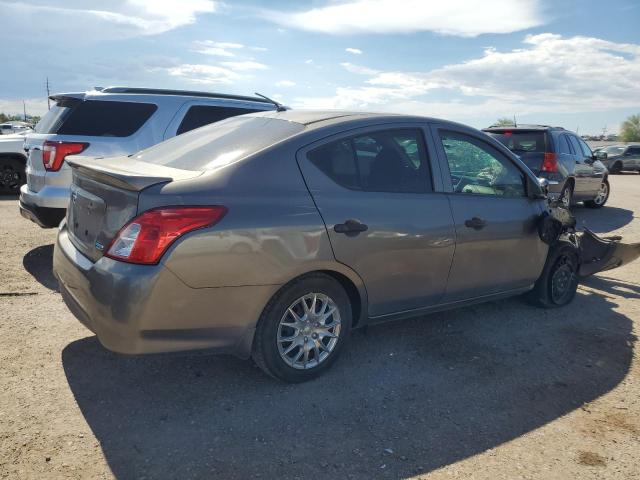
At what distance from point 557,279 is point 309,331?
2853mm

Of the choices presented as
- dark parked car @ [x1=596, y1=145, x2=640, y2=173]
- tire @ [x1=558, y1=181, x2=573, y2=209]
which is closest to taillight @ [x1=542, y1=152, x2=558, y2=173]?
tire @ [x1=558, y1=181, x2=573, y2=209]

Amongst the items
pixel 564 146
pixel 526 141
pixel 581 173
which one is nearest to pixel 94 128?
pixel 526 141

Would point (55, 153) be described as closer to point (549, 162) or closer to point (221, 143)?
point (221, 143)

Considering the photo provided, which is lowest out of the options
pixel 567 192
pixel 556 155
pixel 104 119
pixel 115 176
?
pixel 567 192

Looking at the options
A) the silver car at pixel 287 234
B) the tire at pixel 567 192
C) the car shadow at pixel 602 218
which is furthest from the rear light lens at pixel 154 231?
the tire at pixel 567 192

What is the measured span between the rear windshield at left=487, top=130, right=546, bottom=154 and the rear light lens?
8.10 m

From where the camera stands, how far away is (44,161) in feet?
19.2

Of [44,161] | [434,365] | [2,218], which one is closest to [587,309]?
[434,365]

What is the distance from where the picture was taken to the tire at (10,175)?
11562mm

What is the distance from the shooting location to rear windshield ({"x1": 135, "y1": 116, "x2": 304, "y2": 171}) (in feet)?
11.2

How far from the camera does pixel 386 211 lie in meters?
3.64

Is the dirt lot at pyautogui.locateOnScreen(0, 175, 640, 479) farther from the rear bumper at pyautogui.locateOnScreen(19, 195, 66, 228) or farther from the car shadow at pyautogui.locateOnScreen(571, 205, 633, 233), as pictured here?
the car shadow at pyautogui.locateOnScreen(571, 205, 633, 233)

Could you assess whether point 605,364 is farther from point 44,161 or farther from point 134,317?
point 44,161

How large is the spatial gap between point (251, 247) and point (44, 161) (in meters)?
3.87
